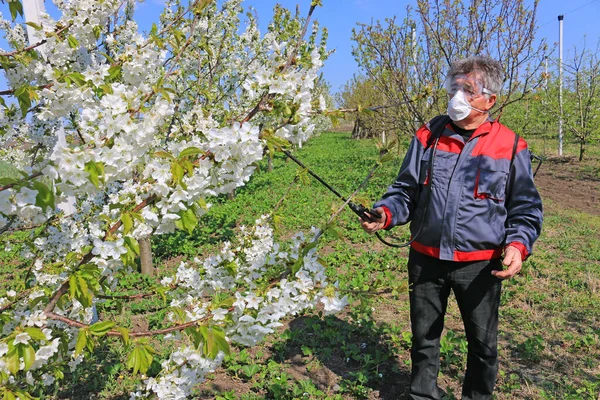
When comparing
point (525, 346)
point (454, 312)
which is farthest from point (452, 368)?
point (454, 312)

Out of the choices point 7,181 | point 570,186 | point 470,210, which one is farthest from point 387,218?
point 570,186

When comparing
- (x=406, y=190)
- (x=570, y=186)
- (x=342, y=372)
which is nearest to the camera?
(x=406, y=190)

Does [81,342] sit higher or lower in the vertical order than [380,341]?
higher

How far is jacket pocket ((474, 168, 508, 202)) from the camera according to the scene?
217 cm

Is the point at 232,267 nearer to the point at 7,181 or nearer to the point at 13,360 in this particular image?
the point at 13,360

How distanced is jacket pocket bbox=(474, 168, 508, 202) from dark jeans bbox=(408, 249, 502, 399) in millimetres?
338

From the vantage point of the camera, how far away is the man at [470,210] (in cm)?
218

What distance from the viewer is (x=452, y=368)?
310 centimetres

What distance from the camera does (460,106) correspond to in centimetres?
220

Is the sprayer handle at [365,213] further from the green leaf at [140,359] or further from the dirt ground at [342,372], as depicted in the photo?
the dirt ground at [342,372]

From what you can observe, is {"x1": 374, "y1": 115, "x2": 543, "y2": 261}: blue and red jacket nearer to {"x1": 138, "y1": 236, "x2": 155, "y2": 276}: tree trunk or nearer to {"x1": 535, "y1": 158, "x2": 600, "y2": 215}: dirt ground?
{"x1": 138, "y1": 236, "x2": 155, "y2": 276}: tree trunk

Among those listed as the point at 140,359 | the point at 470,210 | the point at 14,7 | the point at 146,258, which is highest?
the point at 14,7

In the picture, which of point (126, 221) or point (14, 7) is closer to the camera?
point (126, 221)

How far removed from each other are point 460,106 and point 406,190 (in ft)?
1.67
